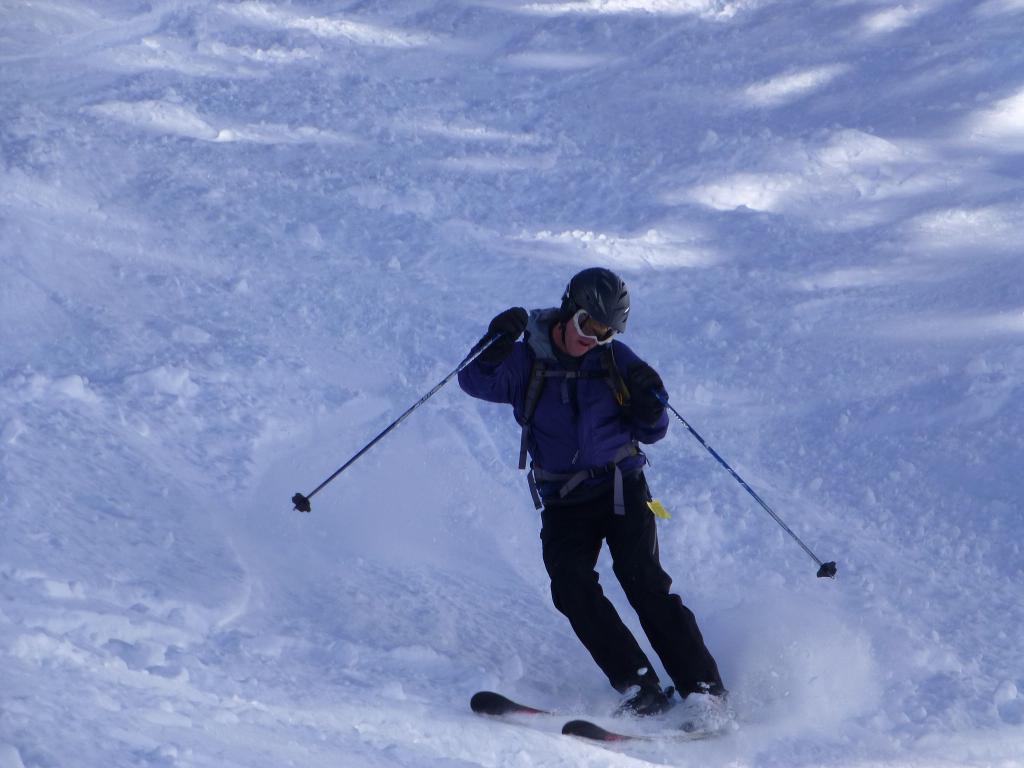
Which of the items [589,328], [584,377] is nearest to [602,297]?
[589,328]

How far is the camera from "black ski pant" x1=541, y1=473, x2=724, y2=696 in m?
4.68

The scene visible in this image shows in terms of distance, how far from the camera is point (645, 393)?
4945mm

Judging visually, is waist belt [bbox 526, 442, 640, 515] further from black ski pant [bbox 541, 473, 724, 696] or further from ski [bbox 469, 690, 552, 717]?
ski [bbox 469, 690, 552, 717]

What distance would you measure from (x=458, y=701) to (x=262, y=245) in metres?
5.61

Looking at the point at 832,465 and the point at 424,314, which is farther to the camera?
the point at 424,314

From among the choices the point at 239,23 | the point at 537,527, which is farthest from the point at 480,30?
the point at 537,527

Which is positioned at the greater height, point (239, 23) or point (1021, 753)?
point (239, 23)

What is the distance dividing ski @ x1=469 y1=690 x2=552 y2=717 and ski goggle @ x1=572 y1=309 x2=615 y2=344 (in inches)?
64.0

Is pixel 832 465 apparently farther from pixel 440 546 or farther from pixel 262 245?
pixel 262 245

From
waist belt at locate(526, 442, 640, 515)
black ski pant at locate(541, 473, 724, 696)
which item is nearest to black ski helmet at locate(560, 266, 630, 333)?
waist belt at locate(526, 442, 640, 515)

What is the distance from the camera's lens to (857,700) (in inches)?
191

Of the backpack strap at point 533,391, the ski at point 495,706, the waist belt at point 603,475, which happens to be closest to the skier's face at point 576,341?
the backpack strap at point 533,391

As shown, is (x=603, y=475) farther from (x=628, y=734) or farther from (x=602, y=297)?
(x=628, y=734)

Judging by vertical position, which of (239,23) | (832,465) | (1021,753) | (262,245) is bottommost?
(1021,753)
